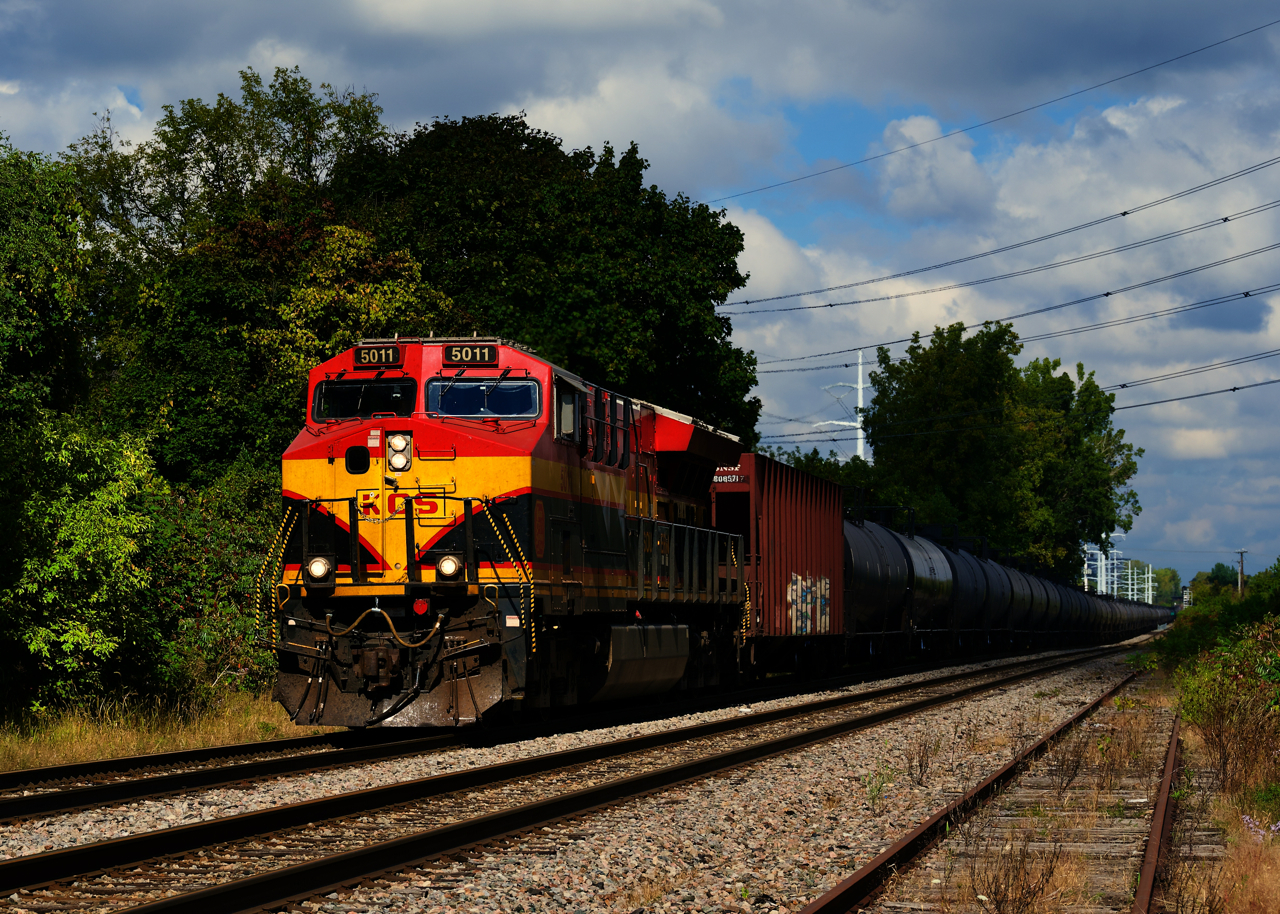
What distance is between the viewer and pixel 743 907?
22.9 feet

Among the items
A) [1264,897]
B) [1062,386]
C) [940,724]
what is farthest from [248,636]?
[1062,386]

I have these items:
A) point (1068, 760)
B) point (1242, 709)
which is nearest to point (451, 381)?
point (1068, 760)

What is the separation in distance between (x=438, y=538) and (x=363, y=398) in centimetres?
205

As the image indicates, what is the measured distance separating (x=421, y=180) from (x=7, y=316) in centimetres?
2519

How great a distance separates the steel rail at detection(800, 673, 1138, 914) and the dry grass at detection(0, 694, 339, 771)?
833 centimetres

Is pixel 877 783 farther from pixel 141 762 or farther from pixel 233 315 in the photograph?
pixel 233 315

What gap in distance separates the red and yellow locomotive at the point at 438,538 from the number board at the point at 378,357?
0.06 feet

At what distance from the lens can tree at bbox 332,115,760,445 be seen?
3500 cm

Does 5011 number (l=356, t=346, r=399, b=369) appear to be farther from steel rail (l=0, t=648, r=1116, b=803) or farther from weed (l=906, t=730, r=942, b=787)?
weed (l=906, t=730, r=942, b=787)

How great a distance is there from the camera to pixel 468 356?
14711 millimetres

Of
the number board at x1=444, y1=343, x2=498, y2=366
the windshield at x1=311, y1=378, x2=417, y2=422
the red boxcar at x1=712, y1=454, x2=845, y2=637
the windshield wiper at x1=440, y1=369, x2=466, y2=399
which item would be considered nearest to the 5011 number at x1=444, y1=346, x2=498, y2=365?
the number board at x1=444, y1=343, x2=498, y2=366

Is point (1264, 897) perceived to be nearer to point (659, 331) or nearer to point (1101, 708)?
point (1101, 708)

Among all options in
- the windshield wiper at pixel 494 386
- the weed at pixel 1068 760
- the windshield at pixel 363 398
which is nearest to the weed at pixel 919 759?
the weed at pixel 1068 760

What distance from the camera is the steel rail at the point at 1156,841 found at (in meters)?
6.77
